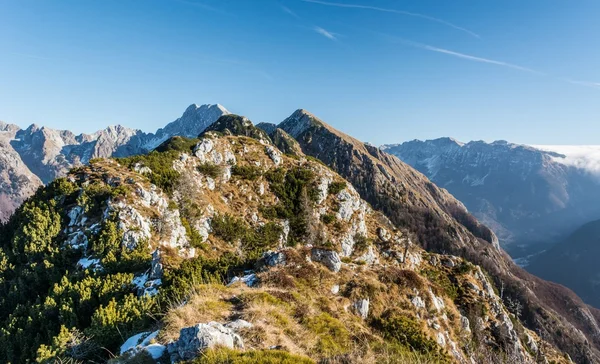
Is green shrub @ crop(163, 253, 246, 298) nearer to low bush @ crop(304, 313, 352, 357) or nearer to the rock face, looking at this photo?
low bush @ crop(304, 313, 352, 357)

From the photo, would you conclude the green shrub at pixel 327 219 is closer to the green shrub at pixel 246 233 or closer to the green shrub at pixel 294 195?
the green shrub at pixel 294 195

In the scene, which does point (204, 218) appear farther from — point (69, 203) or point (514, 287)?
point (514, 287)

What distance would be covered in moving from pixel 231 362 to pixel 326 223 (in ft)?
217

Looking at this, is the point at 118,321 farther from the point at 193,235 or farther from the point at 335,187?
the point at 335,187

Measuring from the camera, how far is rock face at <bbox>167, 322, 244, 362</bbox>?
9.97m

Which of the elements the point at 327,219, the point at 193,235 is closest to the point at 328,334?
the point at 193,235

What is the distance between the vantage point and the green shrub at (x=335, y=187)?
3282 inches

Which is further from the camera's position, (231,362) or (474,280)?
(474,280)

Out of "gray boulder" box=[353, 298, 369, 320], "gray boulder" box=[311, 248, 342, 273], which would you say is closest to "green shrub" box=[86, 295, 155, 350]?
"gray boulder" box=[311, 248, 342, 273]

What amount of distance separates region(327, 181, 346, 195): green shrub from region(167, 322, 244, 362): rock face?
240 ft

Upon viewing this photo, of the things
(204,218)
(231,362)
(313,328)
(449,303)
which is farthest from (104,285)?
(449,303)

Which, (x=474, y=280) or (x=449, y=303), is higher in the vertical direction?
(x=449, y=303)

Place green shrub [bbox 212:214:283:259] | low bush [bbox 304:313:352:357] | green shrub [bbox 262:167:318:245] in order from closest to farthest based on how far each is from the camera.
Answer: low bush [bbox 304:313:352:357] → green shrub [bbox 212:214:283:259] → green shrub [bbox 262:167:318:245]

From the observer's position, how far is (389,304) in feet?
89.5
